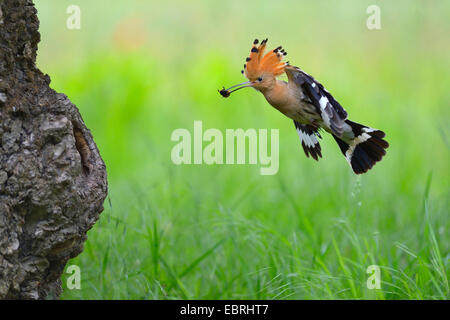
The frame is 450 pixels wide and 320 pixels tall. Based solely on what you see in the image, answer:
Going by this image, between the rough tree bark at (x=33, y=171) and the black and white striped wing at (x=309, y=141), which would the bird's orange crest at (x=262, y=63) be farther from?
the rough tree bark at (x=33, y=171)

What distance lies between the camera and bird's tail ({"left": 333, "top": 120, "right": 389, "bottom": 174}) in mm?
2393

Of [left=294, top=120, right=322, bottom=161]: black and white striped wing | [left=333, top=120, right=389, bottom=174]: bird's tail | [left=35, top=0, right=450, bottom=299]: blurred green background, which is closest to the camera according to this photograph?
[left=333, top=120, right=389, bottom=174]: bird's tail

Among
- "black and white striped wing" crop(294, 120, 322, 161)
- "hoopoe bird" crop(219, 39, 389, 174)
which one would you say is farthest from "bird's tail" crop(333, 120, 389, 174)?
"black and white striped wing" crop(294, 120, 322, 161)

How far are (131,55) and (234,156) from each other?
2166 mm

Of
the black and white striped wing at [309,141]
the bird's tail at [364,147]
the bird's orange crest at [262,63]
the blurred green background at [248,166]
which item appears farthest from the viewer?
the blurred green background at [248,166]

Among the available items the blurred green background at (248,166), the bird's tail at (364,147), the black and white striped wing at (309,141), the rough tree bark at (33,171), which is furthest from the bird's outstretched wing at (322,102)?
the blurred green background at (248,166)

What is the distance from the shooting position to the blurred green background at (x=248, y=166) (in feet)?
10.5

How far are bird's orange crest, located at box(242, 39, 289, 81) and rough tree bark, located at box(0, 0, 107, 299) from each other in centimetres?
66

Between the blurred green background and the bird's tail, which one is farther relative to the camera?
the blurred green background

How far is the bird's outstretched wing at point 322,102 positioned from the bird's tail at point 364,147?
0.67 feet

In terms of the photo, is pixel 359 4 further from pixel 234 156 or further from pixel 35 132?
pixel 35 132

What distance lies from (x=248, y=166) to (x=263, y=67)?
2.99 m

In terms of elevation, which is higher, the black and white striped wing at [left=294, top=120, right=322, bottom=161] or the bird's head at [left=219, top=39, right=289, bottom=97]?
the bird's head at [left=219, top=39, right=289, bottom=97]

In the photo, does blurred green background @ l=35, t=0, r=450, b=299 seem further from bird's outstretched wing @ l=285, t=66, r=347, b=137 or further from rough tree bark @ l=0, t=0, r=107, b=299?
bird's outstretched wing @ l=285, t=66, r=347, b=137
